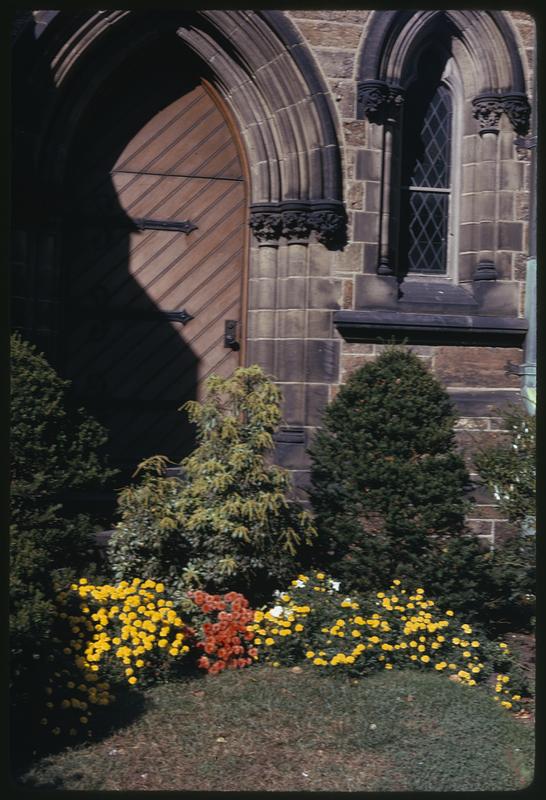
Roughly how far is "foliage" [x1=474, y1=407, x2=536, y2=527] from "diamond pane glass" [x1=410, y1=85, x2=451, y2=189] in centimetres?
263

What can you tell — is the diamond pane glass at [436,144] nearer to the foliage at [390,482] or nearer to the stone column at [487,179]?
the stone column at [487,179]

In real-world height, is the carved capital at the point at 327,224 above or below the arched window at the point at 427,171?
below

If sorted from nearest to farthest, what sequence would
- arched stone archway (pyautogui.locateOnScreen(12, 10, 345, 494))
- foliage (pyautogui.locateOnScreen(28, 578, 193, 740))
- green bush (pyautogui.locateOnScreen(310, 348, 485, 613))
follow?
1. foliage (pyautogui.locateOnScreen(28, 578, 193, 740))
2. green bush (pyautogui.locateOnScreen(310, 348, 485, 613))
3. arched stone archway (pyautogui.locateOnScreen(12, 10, 345, 494))

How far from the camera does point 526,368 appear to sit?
8.31 metres

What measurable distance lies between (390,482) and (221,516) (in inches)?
45.1

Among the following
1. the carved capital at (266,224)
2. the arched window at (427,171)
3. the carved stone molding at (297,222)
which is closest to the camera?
the carved stone molding at (297,222)

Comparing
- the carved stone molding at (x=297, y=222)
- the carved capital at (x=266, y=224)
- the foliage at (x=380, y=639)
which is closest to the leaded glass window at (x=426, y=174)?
the carved stone molding at (x=297, y=222)

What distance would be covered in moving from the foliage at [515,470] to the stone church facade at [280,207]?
99 centimetres

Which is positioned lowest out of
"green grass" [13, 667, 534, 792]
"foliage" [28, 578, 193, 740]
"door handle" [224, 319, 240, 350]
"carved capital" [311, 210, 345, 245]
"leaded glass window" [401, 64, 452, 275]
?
"green grass" [13, 667, 534, 792]

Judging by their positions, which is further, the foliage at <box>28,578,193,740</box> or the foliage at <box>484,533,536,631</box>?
the foliage at <box>484,533,536,631</box>

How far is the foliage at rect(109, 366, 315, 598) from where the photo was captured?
21.5 feet

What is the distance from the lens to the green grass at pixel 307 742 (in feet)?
16.4

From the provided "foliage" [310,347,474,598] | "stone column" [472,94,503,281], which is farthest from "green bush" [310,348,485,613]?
"stone column" [472,94,503,281]

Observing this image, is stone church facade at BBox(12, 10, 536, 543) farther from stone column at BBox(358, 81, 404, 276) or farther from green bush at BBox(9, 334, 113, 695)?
green bush at BBox(9, 334, 113, 695)
